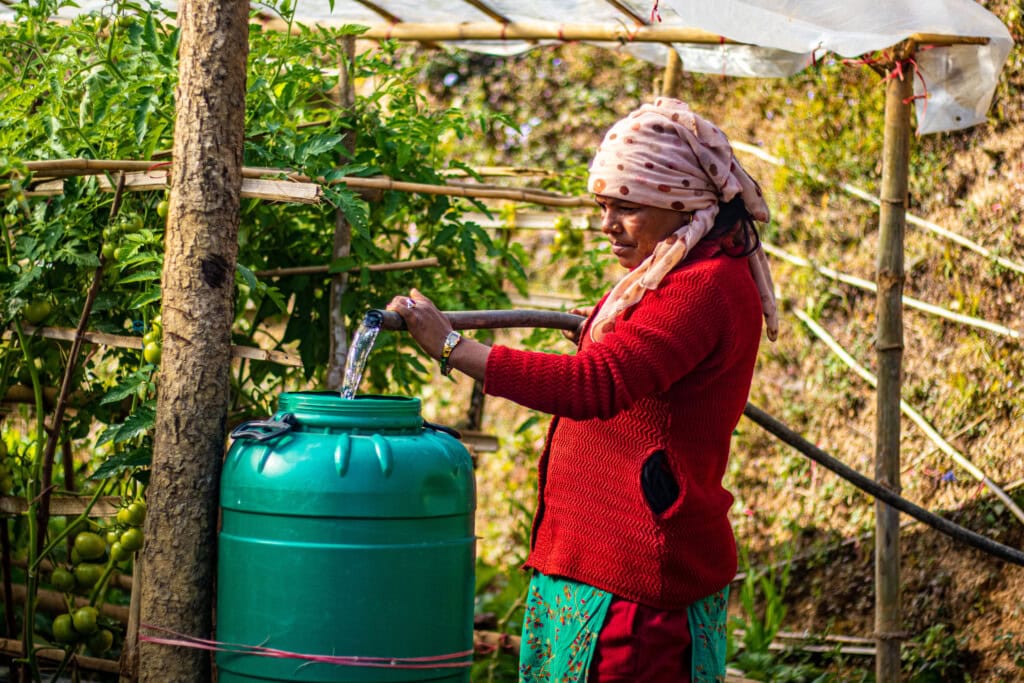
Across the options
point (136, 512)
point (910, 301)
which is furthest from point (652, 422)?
point (910, 301)

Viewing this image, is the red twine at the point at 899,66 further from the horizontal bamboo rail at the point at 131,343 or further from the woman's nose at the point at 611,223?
the horizontal bamboo rail at the point at 131,343

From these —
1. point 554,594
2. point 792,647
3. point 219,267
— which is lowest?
point 792,647

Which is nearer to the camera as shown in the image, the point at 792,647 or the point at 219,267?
the point at 219,267

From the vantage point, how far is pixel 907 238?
4.05 m

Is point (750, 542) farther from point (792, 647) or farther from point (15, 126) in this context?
point (15, 126)

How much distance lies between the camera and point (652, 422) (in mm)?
1749

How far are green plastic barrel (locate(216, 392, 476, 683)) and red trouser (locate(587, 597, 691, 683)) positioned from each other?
32 cm

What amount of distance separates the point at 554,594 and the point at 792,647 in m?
2.13

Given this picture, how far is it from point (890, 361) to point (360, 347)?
71.0 inches

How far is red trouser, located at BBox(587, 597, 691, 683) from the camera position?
5.65ft

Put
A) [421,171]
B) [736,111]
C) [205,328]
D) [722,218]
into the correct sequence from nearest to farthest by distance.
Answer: [722,218], [205,328], [421,171], [736,111]

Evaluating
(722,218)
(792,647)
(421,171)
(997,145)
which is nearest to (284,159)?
(421,171)

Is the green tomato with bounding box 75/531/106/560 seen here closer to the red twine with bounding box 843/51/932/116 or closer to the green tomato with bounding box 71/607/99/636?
the green tomato with bounding box 71/607/99/636

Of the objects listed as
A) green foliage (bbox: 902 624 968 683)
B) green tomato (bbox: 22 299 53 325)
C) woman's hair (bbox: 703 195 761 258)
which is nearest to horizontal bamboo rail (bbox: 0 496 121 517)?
green tomato (bbox: 22 299 53 325)
